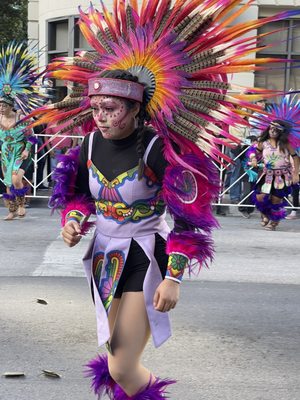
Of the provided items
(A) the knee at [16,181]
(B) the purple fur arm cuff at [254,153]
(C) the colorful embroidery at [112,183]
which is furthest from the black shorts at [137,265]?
(B) the purple fur arm cuff at [254,153]

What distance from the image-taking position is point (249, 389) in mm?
4641

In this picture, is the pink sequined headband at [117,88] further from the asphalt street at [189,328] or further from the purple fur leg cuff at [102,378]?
the asphalt street at [189,328]

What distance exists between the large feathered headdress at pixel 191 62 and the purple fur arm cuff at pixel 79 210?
0.56 metres

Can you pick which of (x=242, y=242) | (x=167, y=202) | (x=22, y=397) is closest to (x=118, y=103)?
(x=167, y=202)

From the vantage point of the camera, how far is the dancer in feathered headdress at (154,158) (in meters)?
3.46

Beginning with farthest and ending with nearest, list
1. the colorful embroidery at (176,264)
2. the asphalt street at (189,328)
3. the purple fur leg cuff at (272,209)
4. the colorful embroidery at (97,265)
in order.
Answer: the purple fur leg cuff at (272,209) < the asphalt street at (189,328) < the colorful embroidery at (97,265) < the colorful embroidery at (176,264)

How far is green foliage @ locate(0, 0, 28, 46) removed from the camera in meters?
39.1

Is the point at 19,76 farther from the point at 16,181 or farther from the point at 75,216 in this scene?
the point at 75,216

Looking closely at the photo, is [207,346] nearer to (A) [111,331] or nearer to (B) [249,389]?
(B) [249,389]

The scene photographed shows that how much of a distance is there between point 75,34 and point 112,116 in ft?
55.5

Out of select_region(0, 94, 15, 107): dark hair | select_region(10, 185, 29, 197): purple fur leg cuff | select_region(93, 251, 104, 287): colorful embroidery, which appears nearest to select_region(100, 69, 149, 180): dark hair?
select_region(93, 251, 104, 287): colorful embroidery

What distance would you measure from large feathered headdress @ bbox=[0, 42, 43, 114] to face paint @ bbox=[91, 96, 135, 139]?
5.11 metres

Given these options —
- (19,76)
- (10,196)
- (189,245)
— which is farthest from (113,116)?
(10,196)

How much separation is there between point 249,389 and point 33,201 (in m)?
10.5
